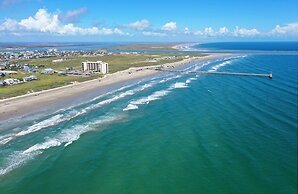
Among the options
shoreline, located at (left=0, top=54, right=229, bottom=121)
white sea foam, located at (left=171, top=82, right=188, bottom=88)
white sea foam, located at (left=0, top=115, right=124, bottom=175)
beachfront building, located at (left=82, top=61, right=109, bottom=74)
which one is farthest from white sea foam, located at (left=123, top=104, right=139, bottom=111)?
beachfront building, located at (left=82, top=61, right=109, bottom=74)

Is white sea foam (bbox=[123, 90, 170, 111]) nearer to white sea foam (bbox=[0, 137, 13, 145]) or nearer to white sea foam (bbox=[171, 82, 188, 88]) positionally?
white sea foam (bbox=[171, 82, 188, 88])

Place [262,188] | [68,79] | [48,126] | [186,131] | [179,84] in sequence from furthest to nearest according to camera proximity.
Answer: [68,79] → [179,84] → [48,126] → [186,131] → [262,188]

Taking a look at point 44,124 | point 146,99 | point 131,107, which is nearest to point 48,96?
point 146,99

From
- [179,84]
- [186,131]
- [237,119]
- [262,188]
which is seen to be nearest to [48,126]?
[186,131]

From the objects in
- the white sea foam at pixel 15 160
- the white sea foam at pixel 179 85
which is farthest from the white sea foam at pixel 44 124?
the white sea foam at pixel 179 85

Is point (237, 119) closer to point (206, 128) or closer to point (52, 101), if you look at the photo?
point (206, 128)

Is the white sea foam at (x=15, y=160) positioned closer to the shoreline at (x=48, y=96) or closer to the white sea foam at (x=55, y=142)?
the white sea foam at (x=55, y=142)
